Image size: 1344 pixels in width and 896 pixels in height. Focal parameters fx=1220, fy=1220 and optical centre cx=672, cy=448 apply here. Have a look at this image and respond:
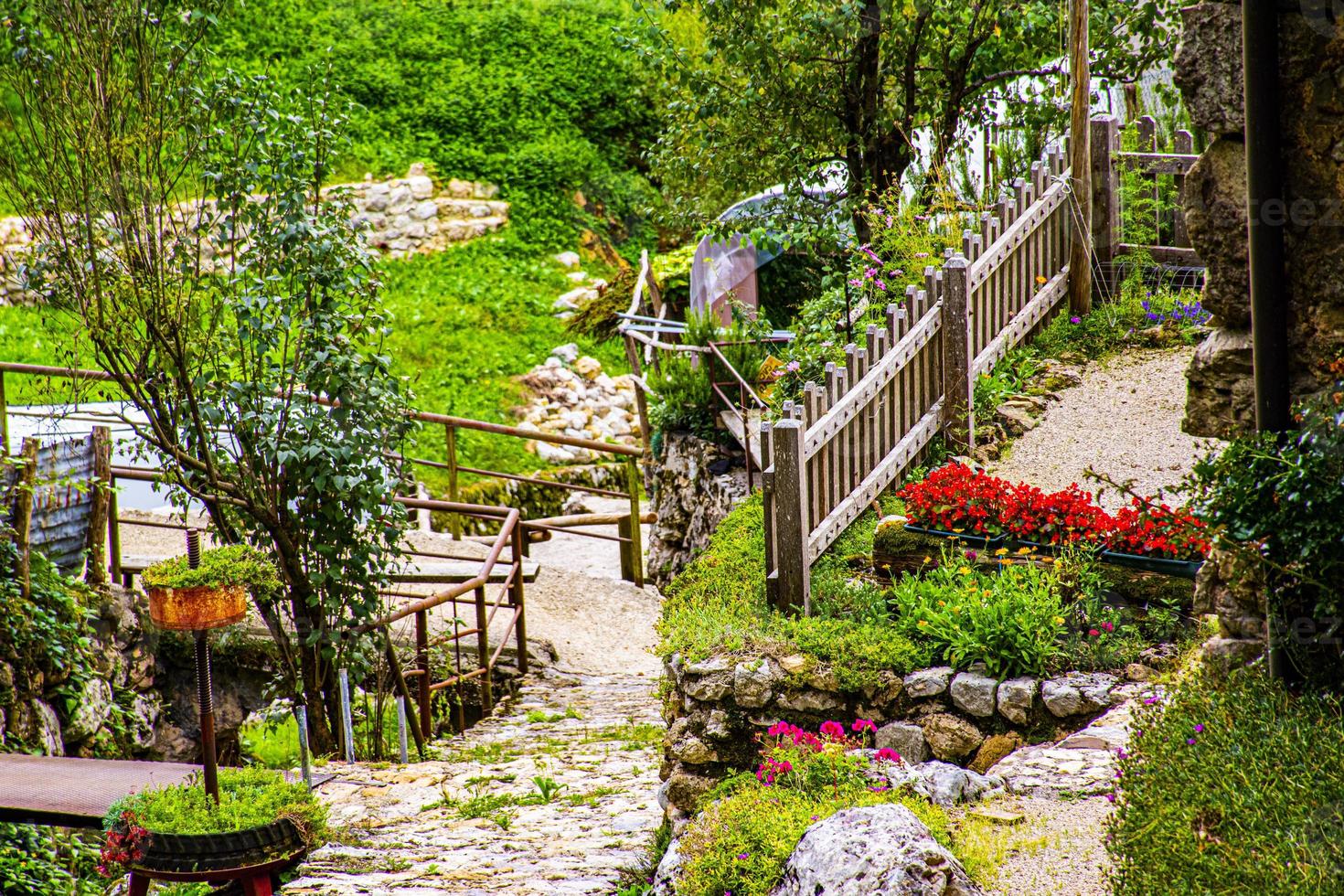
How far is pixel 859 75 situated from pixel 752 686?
5.66 metres

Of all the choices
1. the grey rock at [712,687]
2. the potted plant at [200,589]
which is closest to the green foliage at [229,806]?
the potted plant at [200,589]

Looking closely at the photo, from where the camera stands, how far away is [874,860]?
11.1 feet

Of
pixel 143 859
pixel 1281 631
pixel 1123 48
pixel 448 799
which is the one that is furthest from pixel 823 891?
pixel 1123 48

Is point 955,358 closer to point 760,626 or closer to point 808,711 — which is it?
point 760,626

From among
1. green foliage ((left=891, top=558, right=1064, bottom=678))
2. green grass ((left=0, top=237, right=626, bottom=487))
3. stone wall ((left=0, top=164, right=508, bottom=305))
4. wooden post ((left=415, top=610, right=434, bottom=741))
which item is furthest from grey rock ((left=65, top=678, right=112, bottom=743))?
stone wall ((left=0, top=164, right=508, bottom=305))

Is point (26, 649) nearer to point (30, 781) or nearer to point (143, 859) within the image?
point (30, 781)

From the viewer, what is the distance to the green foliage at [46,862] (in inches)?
246

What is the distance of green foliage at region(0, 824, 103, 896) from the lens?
20.5ft

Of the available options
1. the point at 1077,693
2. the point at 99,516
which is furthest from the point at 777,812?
the point at 99,516

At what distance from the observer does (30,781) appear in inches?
226

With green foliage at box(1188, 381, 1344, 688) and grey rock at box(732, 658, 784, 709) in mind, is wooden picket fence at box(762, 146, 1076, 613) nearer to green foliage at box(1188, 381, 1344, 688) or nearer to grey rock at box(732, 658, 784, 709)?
grey rock at box(732, 658, 784, 709)

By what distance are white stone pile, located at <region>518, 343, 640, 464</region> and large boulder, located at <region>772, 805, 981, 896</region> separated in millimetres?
12617

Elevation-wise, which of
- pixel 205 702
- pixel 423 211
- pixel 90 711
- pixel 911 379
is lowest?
pixel 90 711

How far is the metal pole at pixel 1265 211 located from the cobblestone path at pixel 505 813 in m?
3.07
